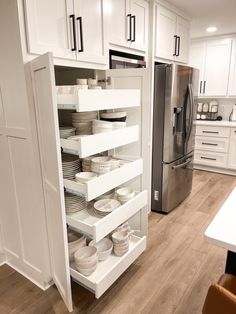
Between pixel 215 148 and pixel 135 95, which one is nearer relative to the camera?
pixel 135 95

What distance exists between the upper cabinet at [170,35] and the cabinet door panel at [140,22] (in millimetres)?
157

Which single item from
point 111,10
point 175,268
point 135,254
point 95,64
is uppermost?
point 111,10

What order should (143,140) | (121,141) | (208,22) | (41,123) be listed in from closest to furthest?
(41,123), (121,141), (143,140), (208,22)

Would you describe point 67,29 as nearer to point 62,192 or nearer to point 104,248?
point 62,192

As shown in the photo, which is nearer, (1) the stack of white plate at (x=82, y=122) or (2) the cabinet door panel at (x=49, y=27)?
(2) the cabinet door panel at (x=49, y=27)

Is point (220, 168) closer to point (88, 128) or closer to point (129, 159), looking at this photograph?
point (129, 159)

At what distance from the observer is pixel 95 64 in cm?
179

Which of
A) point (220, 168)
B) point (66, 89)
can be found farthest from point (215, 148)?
point (66, 89)

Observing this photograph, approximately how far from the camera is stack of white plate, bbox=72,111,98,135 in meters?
1.75

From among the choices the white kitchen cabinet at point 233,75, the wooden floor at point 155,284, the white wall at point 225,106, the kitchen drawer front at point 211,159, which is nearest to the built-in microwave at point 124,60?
the wooden floor at point 155,284

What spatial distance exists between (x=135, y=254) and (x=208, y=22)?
3.11 meters

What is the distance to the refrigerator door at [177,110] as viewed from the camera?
248cm

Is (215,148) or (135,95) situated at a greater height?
(135,95)

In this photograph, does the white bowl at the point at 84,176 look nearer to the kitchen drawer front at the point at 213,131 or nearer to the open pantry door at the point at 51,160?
the open pantry door at the point at 51,160
